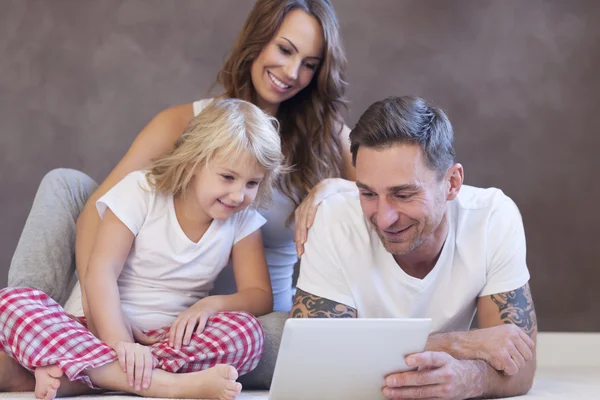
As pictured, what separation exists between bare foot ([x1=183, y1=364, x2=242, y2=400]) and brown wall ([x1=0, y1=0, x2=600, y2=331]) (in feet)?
5.22

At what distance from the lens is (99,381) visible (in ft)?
6.23

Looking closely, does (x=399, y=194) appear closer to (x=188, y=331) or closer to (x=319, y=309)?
(x=319, y=309)

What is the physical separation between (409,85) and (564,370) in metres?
1.18

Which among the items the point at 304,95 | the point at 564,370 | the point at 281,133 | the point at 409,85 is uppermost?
the point at 409,85

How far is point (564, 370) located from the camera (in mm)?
2998

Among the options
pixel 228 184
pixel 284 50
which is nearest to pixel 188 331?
pixel 228 184

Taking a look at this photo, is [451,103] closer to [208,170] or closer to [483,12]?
[483,12]

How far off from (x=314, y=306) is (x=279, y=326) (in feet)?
0.80

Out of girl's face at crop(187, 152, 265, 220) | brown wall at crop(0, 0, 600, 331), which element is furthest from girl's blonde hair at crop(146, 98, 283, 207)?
brown wall at crop(0, 0, 600, 331)

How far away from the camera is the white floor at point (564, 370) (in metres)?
1.93

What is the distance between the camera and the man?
186 centimetres

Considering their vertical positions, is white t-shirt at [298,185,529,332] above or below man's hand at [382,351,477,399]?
above

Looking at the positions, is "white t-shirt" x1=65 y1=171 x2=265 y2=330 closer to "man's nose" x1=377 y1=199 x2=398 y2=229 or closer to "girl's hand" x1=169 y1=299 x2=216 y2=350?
"girl's hand" x1=169 y1=299 x2=216 y2=350

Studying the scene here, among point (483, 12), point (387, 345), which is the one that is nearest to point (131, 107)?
point (483, 12)
